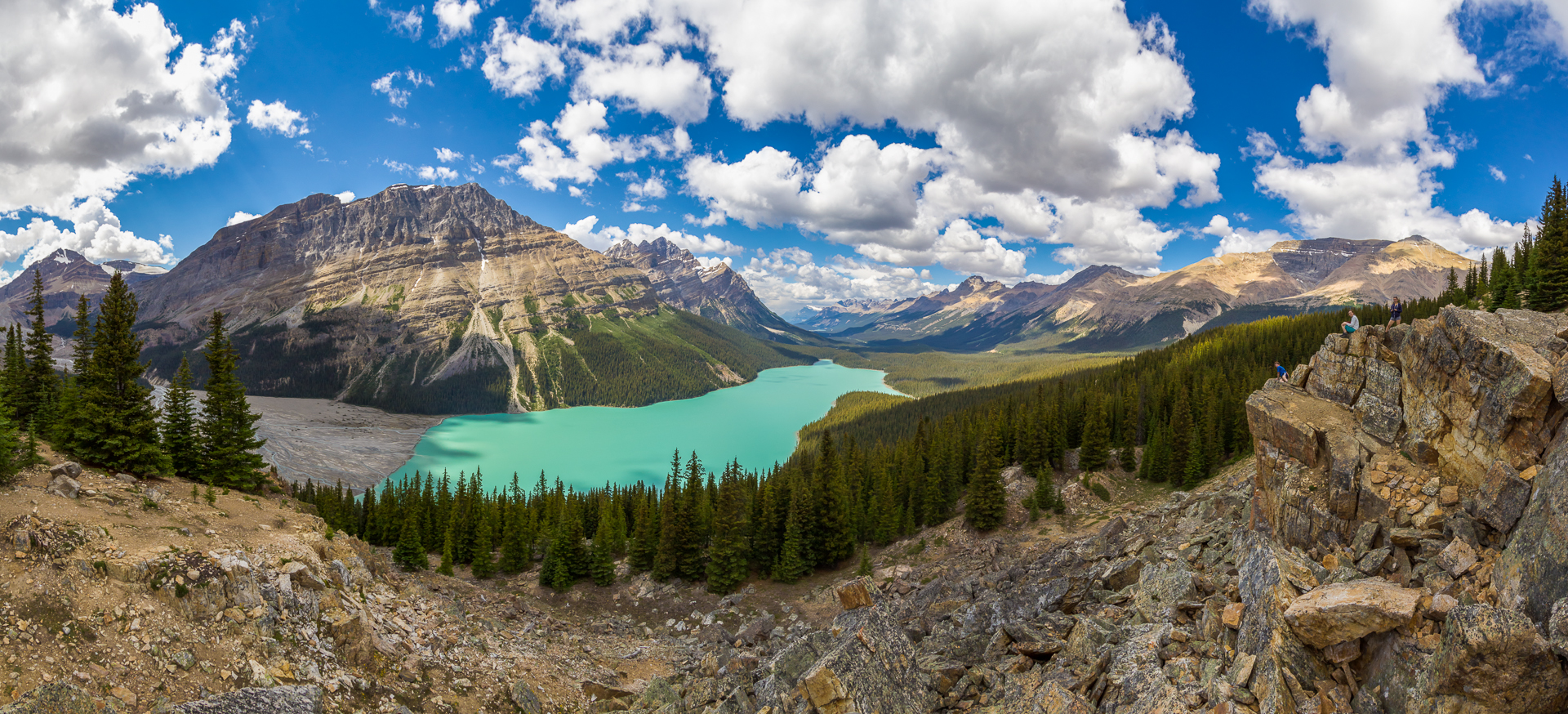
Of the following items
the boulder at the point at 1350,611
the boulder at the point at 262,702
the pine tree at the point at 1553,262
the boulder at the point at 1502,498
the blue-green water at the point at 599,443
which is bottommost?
the blue-green water at the point at 599,443

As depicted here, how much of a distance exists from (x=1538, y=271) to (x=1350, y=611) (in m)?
48.1

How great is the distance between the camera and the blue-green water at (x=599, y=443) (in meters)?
117

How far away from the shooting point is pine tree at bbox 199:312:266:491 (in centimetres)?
2690

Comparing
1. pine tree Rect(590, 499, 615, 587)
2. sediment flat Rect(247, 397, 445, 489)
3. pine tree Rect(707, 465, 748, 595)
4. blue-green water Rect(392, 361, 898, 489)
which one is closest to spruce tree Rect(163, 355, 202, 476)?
pine tree Rect(590, 499, 615, 587)

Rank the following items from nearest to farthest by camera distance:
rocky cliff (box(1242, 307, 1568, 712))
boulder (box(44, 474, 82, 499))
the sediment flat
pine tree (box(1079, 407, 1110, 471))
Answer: rocky cliff (box(1242, 307, 1568, 712)), boulder (box(44, 474, 82, 499)), pine tree (box(1079, 407, 1110, 471)), the sediment flat

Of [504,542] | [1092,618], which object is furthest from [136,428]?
[1092,618]

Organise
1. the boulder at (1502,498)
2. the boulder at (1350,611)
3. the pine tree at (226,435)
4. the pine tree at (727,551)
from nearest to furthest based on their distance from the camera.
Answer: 1. the boulder at (1350,611)
2. the boulder at (1502,498)
3. the pine tree at (226,435)
4. the pine tree at (727,551)

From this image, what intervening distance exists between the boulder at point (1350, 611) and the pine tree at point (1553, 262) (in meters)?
43.3

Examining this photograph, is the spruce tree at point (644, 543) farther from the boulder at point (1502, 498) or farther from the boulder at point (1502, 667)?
the boulder at point (1502, 498)

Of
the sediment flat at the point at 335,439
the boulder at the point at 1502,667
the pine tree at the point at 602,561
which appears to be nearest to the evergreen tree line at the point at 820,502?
the pine tree at the point at 602,561

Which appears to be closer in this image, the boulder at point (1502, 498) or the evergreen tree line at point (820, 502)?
the boulder at point (1502, 498)

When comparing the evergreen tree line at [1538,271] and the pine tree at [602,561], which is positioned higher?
the evergreen tree line at [1538,271]

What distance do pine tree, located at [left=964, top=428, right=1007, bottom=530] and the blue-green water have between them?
2740 inches

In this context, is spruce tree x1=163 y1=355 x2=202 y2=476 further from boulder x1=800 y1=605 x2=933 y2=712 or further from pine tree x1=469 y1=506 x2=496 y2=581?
boulder x1=800 y1=605 x2=933 y2=712
